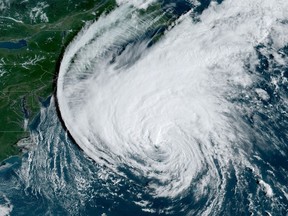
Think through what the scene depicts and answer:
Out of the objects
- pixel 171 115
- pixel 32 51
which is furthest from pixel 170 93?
pixel 32 51

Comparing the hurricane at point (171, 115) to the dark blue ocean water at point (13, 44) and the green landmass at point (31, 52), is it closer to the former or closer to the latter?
the green landmass at point (31, 52)

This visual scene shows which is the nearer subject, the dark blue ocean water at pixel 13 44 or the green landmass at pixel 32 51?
the green landmass at pixel 32 51

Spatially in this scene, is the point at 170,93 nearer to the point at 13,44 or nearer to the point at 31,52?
the point at 31,52

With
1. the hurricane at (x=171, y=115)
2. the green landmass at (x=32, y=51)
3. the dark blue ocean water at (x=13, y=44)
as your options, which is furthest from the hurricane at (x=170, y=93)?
the dark blue ocean water at (x=13, y=44)

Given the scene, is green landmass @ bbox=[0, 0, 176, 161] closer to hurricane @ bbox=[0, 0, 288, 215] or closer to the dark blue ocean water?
the dark blue ocean water

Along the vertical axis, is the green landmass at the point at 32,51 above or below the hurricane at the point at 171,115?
above

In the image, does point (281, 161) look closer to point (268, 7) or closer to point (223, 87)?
point (223, 87)
